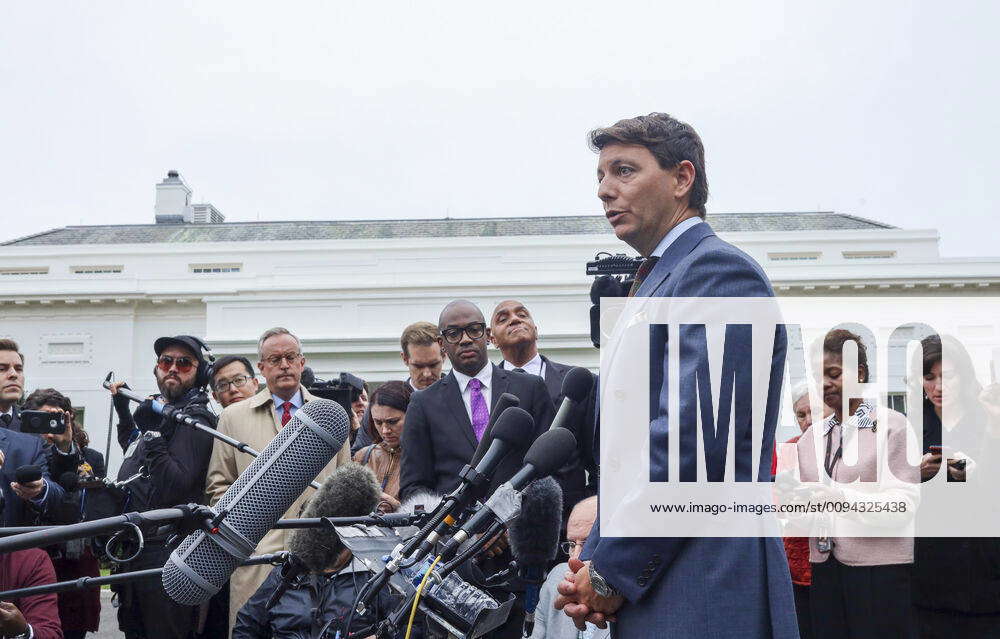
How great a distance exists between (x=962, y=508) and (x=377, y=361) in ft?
78.3

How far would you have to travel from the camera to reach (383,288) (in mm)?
28703

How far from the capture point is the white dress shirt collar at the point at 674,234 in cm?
272

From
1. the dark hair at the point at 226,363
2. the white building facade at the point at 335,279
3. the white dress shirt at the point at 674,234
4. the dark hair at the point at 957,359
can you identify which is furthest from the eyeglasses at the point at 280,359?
the white building facade at the point at 335,279

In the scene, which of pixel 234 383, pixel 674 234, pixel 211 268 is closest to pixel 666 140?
pixel 674 234

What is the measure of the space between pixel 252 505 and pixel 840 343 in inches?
143

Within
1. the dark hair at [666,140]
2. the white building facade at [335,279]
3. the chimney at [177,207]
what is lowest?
the white building facade at [335,279]

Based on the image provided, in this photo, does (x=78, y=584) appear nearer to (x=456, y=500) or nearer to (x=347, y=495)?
(x=456, y=500)

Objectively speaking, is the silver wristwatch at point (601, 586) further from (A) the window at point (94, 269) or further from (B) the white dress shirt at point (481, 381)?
(A) the window at point (94, 269)

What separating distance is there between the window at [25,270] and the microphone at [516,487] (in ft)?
139

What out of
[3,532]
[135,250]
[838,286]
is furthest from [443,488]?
[135,250]

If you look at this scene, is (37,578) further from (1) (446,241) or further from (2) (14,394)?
(1) (446,241)

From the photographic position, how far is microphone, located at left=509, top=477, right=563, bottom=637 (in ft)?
11.0

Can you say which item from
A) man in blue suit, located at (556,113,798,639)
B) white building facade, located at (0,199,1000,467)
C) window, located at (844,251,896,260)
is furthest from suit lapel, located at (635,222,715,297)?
window, located at (844,251,896,260)

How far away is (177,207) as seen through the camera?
160 feet
